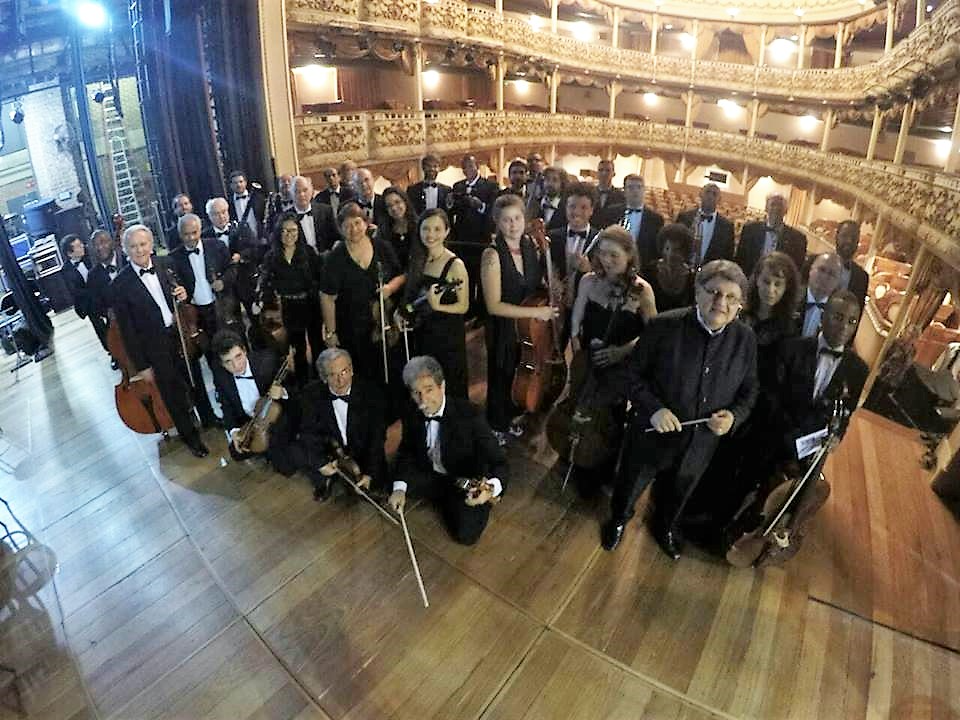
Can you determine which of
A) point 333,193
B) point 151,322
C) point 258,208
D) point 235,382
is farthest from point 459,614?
point 258,208

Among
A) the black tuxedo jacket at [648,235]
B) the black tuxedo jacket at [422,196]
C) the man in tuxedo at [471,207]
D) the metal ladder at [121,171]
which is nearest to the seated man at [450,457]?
the black tuxedo jacket at [648,235]

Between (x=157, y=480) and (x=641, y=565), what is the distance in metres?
3.22

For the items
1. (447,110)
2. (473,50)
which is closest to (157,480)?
(447,110)

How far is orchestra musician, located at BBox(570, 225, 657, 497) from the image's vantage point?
2.71m

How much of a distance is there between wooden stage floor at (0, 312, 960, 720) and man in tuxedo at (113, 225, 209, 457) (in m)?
0.56

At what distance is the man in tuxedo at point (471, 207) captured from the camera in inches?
208

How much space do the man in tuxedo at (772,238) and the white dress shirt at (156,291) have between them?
180 inches

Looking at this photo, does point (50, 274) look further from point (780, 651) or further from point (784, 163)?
point (784, 163)

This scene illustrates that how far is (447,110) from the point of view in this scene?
11422 millimetres

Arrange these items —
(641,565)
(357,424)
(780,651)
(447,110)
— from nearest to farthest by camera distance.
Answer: (780,651)
(641,565)
(357,424)
(447,110)

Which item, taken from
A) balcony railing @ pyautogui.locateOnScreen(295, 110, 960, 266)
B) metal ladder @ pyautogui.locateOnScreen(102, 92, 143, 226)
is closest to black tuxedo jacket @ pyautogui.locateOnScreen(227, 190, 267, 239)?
balcony railing @ pyautogui.locateOnScreen(295, 110, 960, 266)

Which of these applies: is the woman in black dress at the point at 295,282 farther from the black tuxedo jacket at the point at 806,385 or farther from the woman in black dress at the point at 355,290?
the black tuxedo jacket at the point at 806,385

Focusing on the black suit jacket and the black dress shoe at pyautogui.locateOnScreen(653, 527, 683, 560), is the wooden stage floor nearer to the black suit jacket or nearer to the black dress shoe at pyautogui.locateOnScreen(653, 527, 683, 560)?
the black dress shoe at pyautogui.locateOnScreen(653, 527, 683, 560)

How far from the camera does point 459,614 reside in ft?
8.06
